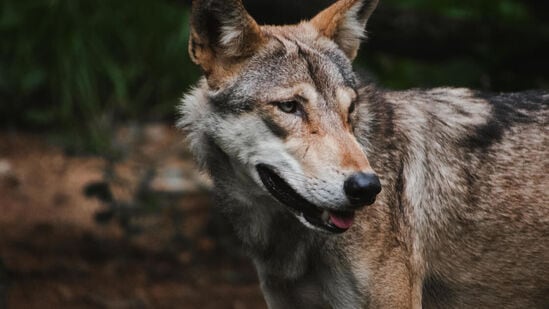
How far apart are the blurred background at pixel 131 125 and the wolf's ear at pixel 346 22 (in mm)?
282

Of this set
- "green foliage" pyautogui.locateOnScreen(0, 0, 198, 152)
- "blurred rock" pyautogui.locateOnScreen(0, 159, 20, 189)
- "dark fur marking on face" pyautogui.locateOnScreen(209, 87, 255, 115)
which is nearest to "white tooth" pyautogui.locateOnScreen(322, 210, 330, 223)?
"dark fur marking on face" pyautogui.locateOnScreen(209, 87, 255, 115)

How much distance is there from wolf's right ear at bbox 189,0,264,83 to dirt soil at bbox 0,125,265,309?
100 inches

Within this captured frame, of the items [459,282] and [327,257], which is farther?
[459,282]

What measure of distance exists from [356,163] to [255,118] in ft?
1.91

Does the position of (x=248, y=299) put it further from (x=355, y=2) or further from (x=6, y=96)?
(x=6, y=96)

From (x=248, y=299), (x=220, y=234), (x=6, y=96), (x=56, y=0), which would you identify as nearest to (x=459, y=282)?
(x=248, y=299)

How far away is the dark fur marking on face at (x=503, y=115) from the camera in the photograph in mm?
5082

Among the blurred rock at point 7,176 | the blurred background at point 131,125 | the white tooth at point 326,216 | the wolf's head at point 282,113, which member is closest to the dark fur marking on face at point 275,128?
the wolf's head at point 282,113

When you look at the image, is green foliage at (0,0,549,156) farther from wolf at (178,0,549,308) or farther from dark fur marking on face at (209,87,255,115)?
dark fur marking on face at (209,87,255,115)

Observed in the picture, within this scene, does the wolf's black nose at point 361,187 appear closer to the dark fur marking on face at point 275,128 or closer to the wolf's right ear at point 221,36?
the dark fur marking on face at point 275,128

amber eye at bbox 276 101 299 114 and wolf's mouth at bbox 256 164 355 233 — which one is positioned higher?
amber eye at bbox 276 101 299 114

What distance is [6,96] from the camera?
11227 millimetres

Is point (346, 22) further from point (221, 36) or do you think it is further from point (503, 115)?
point (503, 115)

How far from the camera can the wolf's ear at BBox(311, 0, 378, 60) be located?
490 cm
